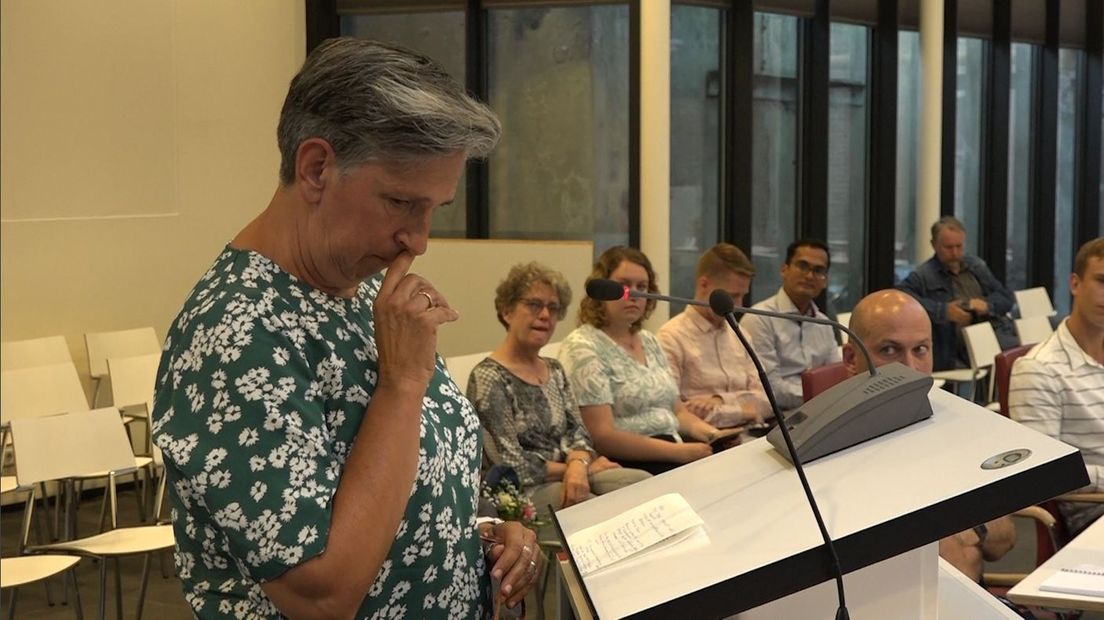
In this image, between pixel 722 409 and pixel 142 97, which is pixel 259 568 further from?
pixel 142 97

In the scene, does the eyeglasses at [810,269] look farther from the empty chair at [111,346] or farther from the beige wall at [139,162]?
the empty chair at [111,346]

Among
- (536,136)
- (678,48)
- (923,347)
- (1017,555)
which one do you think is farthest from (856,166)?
(923,347)

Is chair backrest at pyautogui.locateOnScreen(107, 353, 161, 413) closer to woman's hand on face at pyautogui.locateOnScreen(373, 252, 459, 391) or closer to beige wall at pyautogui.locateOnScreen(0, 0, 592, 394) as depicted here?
beige wall at pyautogui.locateOnScreen(0, 0, 592, 394)

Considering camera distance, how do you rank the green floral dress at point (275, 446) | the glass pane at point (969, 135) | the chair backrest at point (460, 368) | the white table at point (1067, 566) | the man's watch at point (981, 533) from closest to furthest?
the green floral dress at point (275, 446)
the white table at point (1067, 566)
the man's watch at point (981, 533)
the chair backrest at point (460, 368)
the glass pane at point (969, 135)

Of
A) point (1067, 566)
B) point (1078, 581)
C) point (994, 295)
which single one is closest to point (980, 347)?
point (994, 295)

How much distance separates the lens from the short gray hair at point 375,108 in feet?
4.65

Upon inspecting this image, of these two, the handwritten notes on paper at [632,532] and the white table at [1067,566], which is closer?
the handwritten notes on paper at [632,532]

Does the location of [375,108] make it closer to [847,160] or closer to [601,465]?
[601,465]

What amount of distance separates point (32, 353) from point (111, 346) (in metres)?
0.71

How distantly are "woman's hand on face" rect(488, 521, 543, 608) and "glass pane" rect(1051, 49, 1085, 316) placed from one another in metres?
12.1

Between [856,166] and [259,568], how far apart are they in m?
9.90

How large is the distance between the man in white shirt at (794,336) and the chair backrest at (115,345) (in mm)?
3214

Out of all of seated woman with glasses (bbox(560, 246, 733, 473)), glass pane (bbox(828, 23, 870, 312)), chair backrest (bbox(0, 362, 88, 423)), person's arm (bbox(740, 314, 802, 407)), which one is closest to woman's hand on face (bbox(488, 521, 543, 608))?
seated woman with glasses (bbox(560, 246, 733, 473))

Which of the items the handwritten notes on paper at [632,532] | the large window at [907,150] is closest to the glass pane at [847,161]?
the large window at [907,150]
